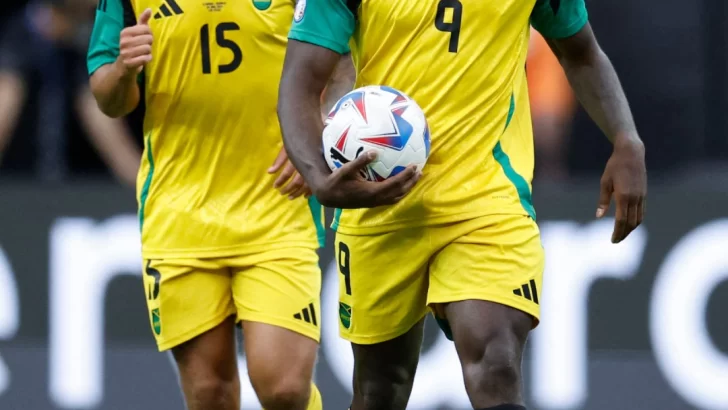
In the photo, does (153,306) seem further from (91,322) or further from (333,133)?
(91,322)

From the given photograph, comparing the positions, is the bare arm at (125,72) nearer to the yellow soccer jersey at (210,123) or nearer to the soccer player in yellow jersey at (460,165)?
the yellow soccer jersey at (210,123)

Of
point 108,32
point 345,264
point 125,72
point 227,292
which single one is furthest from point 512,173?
point 108,32

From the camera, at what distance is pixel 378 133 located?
4707mm

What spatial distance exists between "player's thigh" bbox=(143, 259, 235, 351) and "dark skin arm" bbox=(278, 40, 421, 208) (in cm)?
126

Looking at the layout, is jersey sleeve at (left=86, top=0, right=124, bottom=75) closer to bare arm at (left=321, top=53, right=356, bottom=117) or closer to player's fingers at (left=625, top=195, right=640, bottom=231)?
bare arm at (left=321, top=53, right=356, bottom=117)

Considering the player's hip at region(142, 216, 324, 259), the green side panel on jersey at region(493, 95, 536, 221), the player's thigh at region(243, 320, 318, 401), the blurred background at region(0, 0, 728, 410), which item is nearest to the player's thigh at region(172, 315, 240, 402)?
the player's thigh at region(243, 320, 318, 401)

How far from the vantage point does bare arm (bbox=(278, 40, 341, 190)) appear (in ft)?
16.0

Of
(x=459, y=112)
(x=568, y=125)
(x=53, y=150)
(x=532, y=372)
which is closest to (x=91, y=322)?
(x=53, y=150)

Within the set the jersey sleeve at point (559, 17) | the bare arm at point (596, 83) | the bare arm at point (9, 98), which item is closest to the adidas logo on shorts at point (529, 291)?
the bare arm at point (596, 83)

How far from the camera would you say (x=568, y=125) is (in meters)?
10.0

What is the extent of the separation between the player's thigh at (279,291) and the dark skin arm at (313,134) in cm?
115

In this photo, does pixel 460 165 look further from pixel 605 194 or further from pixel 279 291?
pixel 279 291

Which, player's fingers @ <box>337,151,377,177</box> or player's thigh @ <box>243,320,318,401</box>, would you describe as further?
player's thigh @ <box>243,320,318,401</box>

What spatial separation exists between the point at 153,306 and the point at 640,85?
5.24 m
